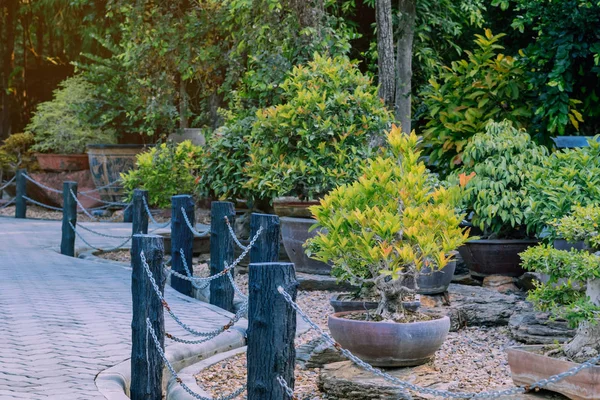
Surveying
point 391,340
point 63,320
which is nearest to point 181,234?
point 63,320

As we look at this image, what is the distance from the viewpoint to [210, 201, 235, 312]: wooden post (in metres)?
9.28

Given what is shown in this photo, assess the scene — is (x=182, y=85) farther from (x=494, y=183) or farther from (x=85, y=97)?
(x=494, y=183)

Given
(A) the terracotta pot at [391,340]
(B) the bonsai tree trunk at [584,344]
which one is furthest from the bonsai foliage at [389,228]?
(B) the bonsai tree trunk at [584,344]

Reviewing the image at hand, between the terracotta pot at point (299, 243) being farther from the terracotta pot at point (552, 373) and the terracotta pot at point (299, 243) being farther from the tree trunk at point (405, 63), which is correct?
the terracotta pot at point (552, 373)

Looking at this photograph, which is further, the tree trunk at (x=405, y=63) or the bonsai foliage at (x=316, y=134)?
the tree trunk at (x=405, y=63)

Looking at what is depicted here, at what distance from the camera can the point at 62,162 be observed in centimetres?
2214

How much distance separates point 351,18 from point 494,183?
24.3ft

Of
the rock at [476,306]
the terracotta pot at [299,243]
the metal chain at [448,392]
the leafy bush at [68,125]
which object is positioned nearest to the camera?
the metal chain at [448,392]

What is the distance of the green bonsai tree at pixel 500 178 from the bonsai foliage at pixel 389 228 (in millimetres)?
3881

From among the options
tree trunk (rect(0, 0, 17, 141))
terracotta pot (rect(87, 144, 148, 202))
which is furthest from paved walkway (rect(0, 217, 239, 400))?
tree trunk (rect(0, 0, 17, 141))

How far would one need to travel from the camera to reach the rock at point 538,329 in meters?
7.33

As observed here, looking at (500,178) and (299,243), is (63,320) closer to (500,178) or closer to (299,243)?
(299,243)

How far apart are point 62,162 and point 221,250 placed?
13841 mm

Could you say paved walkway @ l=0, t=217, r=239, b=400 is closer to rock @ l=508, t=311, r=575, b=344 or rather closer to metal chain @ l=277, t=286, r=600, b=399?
metal chain @ l=277, t=286, r=600, b=399
